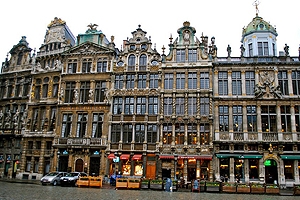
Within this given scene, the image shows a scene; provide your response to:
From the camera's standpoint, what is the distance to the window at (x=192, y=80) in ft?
123

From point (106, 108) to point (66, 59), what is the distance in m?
10.2

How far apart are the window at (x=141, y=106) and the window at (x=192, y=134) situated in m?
6.38

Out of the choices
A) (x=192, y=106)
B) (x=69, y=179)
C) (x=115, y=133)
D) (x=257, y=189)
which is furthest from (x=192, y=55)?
(x=69, y=179)

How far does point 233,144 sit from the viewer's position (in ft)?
114

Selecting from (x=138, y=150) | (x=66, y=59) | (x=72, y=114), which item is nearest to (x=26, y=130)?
(x=72, y=114)

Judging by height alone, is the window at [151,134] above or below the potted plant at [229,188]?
above

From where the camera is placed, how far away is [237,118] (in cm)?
3584

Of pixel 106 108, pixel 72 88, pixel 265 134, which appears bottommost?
pixel 265 134

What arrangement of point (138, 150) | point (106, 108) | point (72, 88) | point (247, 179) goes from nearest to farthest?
point (247, 179) < point (138, 150) < point (106, 108) < point (72, 88)

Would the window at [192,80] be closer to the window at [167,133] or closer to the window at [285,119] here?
the window at [167,133]

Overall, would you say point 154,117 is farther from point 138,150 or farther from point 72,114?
point 72,114

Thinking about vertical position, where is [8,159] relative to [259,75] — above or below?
below

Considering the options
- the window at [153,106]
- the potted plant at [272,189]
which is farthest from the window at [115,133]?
the potted plant at [272,189]

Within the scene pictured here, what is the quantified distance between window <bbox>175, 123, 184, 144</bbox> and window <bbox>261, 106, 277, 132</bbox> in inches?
387
